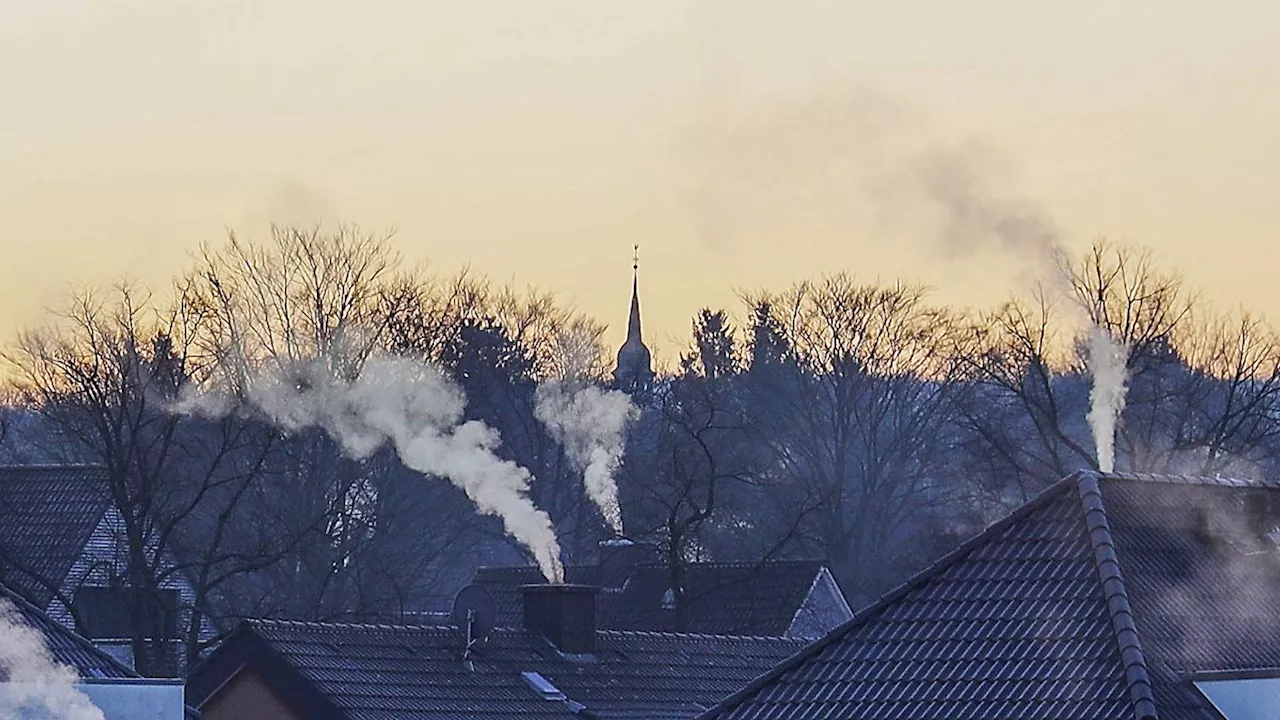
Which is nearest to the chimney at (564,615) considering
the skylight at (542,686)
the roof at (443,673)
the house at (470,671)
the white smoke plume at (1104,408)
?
the house at (470,671)

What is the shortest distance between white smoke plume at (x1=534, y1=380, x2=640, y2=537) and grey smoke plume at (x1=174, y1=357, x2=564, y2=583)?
2606 millimetres

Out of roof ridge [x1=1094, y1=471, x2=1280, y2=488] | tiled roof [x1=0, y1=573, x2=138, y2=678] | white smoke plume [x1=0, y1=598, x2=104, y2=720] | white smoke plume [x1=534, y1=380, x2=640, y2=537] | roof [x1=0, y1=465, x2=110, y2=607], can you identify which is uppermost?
white smoke plume [x1=534, y1=380, x2=640, y2=537]

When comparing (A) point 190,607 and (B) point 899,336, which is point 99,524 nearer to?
(A) point 190,607

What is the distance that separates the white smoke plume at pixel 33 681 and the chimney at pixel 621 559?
106 feet

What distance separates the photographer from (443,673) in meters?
37.8

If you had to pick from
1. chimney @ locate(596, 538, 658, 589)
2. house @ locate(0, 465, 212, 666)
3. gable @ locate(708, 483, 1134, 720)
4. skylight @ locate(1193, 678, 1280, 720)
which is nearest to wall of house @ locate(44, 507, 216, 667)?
house @ locate(0, 465, 212, 666)

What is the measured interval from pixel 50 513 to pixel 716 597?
14.7m

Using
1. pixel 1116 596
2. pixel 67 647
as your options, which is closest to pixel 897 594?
pixel 1116 596

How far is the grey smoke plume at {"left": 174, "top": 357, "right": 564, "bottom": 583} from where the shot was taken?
46219 millimetres

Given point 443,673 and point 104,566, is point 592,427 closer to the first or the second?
point 104,566

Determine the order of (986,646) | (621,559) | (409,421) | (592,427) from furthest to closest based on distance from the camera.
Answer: (621,559) < (592,427) < (409,421) < (986,646)

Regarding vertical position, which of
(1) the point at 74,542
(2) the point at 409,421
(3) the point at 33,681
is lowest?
(3) the point at 33,681

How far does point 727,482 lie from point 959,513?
6.69m

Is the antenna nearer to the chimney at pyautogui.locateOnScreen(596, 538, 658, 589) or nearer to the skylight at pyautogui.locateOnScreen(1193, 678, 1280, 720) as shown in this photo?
the skylight at pyautogui.locateOnScreen(1193, 678, 1280, 720)
